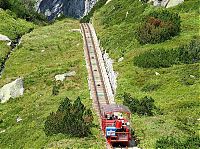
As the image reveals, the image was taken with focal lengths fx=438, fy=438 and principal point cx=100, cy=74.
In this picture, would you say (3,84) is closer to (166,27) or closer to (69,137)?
(166,27)

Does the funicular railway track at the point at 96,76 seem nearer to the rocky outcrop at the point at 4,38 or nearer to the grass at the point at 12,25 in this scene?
the rocky outcrop at the point at 4,38

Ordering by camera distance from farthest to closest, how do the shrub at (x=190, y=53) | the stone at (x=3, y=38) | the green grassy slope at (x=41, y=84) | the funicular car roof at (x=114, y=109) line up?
the stone at (x=3, y=38), the shrub at (x=190, y=53), the green grassy slope at (x=41, y=84), the funicular car roof at (x=114, y=109)

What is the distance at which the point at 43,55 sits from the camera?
81.1m

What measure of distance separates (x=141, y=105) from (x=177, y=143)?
10.7 meters

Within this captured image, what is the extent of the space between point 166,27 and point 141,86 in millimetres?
16581

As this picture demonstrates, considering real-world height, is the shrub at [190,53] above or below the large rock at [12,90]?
above

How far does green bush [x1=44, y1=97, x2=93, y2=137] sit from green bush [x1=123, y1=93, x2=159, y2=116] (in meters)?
6.12

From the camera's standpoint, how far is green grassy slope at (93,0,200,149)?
4028 cm

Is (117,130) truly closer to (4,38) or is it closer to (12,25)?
(4,38)

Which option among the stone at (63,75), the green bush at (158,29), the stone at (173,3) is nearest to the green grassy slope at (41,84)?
the stone at (63,75)

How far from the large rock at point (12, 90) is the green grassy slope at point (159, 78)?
14314 millimetres

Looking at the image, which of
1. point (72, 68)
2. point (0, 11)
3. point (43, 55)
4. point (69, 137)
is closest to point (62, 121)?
point (69, 137)

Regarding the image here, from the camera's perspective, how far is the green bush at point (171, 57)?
58.2m

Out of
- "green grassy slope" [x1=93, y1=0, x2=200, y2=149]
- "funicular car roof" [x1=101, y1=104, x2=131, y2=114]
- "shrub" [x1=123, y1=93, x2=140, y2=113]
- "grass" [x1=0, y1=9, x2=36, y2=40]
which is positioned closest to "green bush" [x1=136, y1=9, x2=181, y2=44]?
"green grassy slope" [x1=93, y1=0, x2=200, y2=149]
